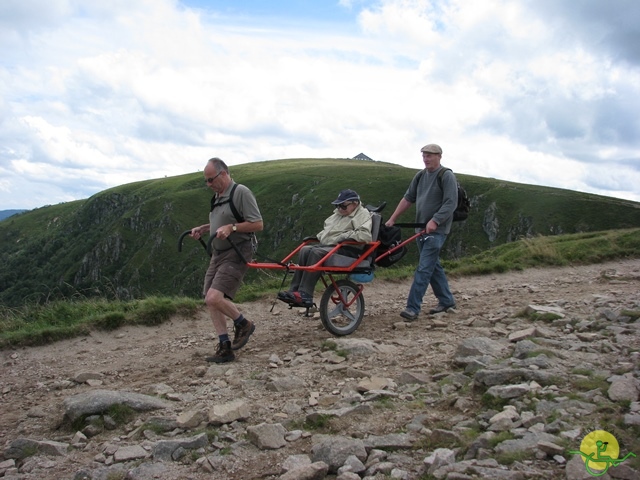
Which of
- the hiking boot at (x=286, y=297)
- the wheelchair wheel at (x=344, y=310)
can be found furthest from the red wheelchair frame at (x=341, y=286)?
the hiking boot at (x=286, y=297)

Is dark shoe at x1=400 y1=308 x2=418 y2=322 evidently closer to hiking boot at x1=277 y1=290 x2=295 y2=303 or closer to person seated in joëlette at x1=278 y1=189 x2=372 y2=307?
person seated in joëlette at x1=278 y1=189 x2=372 y2=307

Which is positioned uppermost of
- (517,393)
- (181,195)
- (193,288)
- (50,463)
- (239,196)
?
(181,195)

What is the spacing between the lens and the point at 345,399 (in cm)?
558

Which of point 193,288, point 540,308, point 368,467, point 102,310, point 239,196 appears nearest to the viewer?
point 368,467

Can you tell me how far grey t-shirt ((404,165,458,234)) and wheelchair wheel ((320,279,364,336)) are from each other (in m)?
1.88

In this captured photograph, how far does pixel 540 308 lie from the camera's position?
887 cm

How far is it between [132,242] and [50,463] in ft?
556

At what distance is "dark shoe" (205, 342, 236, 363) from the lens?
741cm

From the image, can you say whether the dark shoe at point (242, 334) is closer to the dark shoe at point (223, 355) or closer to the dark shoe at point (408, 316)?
the dark shoe at point (223, 355)

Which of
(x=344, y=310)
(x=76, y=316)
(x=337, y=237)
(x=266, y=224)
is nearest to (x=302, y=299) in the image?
(x=344, y=310)

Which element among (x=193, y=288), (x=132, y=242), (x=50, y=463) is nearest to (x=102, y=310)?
(x=50, y=463)

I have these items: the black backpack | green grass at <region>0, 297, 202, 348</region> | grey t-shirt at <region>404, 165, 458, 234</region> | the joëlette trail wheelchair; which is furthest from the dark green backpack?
green grass at <region>0, 297, 202, 348</region>

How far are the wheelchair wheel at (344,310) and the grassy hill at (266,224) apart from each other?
103965 millimetres

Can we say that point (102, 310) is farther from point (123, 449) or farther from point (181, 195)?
point (181, 195)
